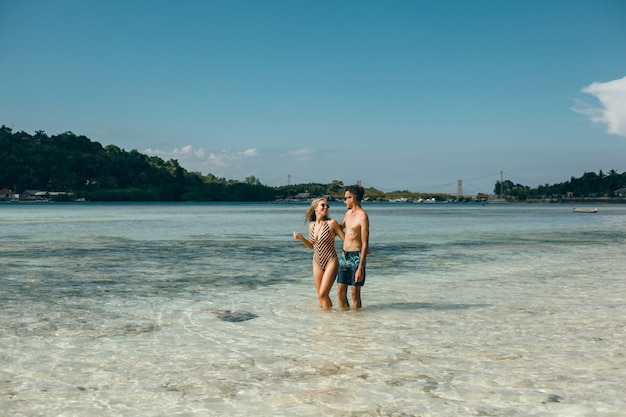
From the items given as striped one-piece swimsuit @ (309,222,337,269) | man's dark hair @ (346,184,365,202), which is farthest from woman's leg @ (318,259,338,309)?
man's dark hair @ (346,184,365,202)

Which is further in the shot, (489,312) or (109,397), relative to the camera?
(489,312)

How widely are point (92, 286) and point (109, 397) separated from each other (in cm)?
899

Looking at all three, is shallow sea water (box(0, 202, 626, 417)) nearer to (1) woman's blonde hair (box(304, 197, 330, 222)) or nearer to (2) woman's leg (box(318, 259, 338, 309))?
(2) woman's leg (box(318, 259, 338, 309))

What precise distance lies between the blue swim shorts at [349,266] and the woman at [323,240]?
217mm

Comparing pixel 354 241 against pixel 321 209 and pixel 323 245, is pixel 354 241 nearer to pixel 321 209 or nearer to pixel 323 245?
pixel 323 245

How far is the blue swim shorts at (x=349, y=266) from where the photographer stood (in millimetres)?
9828

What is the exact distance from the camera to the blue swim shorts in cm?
983

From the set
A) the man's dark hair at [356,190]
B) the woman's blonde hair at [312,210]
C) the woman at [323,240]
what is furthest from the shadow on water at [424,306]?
the man's dark hair at [356,190]

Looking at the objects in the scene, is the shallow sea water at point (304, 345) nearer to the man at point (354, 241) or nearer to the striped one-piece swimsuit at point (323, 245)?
the man at point (354, 241)

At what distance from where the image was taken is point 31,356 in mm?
7789

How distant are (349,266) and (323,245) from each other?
606 mm

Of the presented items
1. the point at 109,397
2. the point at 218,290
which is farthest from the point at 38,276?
the point at 109,397

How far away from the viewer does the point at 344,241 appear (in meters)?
10.1

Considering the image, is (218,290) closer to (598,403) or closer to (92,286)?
(92,286)
